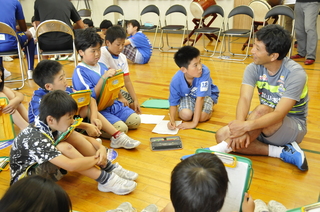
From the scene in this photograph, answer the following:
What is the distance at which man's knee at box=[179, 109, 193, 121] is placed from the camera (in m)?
2.73

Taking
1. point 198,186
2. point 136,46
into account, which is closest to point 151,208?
point 198,186

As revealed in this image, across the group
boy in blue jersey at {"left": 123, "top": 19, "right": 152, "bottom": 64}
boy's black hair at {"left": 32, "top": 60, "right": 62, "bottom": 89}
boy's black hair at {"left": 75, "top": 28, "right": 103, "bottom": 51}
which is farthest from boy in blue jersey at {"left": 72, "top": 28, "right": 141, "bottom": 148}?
boy in blue jersey at {"left": 123, "top": 19, "right": 152, "bottom": 64}

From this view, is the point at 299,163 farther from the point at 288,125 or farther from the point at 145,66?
the point at 145,66

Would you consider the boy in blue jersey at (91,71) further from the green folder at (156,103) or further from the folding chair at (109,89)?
the green folder at (156,103)

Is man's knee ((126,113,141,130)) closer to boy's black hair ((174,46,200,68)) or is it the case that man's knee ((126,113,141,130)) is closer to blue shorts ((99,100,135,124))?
blue shorts ((99,100,135,124))

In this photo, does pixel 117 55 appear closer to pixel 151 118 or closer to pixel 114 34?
pixel 114 34

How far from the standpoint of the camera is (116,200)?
1.77 metres

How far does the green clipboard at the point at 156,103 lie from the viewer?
3176mm

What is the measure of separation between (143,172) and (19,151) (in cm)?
78

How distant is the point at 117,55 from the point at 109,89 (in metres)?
0.67

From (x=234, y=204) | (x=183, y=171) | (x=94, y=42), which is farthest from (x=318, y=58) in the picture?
(x=183, y=171)

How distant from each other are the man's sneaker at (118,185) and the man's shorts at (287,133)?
0.98 m

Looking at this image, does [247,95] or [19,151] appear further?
[247,95]

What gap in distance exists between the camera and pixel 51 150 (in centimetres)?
162
